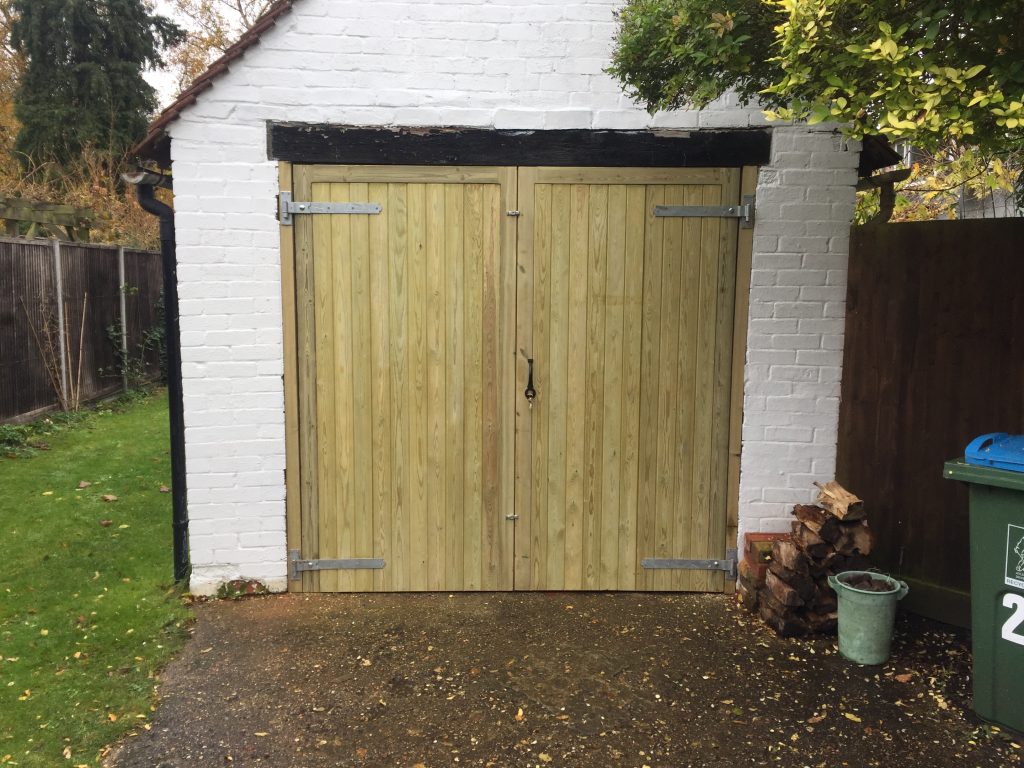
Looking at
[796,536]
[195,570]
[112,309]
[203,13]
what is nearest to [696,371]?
[796,536]

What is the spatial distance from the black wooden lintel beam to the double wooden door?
0.07 m

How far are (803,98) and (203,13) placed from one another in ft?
60.4

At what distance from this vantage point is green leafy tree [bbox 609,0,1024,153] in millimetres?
2590

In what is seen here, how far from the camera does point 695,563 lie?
14.9ft

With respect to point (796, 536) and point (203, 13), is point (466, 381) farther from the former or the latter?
point (203, 13)

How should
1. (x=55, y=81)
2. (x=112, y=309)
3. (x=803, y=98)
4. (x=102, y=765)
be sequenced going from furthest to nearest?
1. (x=55, y=81)
2. (x=112, y=309)
3. (x=803, y=98)
4. (x=102, y=765)

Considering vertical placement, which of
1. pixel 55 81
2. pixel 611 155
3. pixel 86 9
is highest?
pixel 86 9

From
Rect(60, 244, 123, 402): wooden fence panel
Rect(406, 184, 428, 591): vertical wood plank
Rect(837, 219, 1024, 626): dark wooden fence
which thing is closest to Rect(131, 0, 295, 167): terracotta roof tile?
Rect(406, 184, 428, 591): vertical wood plank

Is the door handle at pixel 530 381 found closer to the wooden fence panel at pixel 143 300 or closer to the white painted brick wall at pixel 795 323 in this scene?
the white painted brick wall at pixel 795 323

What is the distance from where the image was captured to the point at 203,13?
18.2 m

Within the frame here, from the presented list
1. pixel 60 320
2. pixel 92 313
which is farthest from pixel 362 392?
pixel 92 313

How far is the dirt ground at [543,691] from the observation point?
312cm

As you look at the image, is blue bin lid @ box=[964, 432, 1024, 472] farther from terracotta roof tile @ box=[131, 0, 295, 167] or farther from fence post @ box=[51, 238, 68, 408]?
fence post @ box=[51, 238, 68, 408]

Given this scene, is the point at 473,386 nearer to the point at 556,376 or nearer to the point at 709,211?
the point at 556,376
